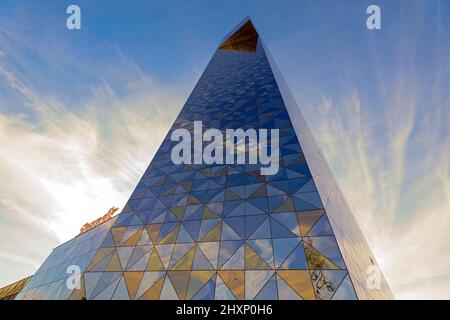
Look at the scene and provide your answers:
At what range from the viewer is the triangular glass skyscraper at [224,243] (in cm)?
891

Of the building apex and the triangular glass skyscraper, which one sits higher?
the building apex

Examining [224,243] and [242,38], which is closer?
[224,243]

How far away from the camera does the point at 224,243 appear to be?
10.7 metres

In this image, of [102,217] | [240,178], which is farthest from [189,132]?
[102,217]

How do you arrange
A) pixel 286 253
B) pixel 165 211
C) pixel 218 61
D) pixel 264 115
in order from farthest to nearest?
1. pixel 218 61
2. pixel 264 115
3. pixel 165 211
4. pixel 286 253

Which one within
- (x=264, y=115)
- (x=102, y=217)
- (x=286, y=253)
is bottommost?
(x=102, y=217)

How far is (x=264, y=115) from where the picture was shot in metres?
18.0

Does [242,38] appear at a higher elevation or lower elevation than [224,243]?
higher

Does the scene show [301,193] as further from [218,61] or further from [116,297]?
[218,61]

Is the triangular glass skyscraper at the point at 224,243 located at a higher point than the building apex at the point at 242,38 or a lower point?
lower

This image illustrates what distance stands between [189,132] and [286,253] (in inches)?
532

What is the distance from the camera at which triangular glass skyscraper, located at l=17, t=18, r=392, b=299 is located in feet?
29.2

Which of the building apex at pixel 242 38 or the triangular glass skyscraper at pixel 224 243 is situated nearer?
the triangular glass skyscraper at pixel 224 243

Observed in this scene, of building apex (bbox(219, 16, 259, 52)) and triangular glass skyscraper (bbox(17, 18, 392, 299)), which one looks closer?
triangular glass skyscraper (bbox(17, 18, 392, 299))
